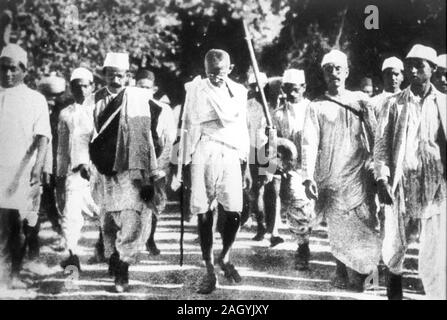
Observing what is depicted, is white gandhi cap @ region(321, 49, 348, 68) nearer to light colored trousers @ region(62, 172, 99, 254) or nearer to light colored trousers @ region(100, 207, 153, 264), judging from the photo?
light colored trousers @ region(100, 207, 153, 264)

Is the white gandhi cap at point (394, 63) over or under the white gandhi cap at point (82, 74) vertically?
over

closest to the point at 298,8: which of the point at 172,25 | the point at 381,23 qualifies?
the point at 381,23

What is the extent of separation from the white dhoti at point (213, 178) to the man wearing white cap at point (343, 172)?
698 mm

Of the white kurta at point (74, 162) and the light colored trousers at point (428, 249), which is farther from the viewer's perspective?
the white kurta at point (74, 162)

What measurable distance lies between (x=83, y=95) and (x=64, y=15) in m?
0.78

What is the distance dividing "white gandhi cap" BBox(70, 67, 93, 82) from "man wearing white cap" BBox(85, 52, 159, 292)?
23 centimetres

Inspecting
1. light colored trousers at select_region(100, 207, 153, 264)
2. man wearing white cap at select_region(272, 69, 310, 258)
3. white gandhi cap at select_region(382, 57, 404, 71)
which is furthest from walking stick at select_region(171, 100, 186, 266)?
white gandhi cap at select_region(382, 57, 404, 71)

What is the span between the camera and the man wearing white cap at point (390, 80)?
19.6 feet

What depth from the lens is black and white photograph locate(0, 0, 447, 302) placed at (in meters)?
5.84

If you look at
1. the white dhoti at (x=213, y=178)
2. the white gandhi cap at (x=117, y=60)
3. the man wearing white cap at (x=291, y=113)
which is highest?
the white gandhi cap at (x=117, y=60)

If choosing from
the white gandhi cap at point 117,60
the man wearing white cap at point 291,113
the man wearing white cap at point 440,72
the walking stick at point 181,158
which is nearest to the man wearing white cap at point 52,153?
the white gandhi cap at point 117,60

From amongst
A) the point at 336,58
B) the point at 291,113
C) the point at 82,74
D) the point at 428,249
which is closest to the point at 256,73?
the point at 291,113

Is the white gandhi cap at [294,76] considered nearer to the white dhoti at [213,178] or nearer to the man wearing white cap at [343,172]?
the man wearing white cap at [343,172]
